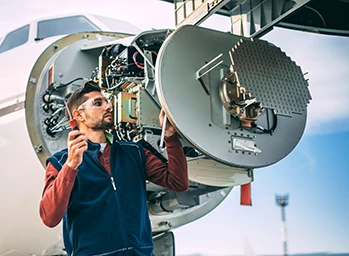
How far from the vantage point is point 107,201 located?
346 centimetres

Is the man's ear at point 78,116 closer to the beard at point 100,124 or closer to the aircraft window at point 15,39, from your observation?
the beard at point 100,124

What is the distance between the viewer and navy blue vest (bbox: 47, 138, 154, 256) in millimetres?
3365

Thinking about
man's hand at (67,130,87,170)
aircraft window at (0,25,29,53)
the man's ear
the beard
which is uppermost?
aircraft window at (0,25,29,53)

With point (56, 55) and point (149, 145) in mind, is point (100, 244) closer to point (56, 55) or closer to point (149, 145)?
point (149, 145)

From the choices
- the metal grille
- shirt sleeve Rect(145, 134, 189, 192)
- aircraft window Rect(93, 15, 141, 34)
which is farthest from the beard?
aircraft window Rect(93, 15, 141, 34)

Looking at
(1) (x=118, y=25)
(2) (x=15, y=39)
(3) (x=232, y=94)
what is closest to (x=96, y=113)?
(3) (x=232, y=94)

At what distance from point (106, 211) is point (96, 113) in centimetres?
71

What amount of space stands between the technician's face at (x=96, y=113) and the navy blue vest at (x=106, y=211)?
16 centimetres

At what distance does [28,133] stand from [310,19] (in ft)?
11.0

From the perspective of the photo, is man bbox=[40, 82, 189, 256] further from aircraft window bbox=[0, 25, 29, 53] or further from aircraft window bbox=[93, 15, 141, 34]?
aircraft window bbox=[93, 15, 141, 34]

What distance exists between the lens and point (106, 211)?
11.2 feet

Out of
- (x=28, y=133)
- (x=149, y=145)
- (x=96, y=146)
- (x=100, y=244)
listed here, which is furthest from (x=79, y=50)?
(x=100, y=244)

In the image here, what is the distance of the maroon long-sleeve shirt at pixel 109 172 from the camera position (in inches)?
127

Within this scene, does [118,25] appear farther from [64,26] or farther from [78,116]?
[78,116]
